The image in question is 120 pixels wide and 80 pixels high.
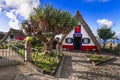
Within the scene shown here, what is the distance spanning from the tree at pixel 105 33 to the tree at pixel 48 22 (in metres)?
14.7

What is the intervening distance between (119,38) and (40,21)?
2132cm

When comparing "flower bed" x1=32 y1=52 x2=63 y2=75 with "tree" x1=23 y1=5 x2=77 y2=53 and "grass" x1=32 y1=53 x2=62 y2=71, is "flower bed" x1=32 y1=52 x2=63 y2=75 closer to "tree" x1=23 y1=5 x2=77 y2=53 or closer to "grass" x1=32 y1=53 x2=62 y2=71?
"grass" x1=32 y1=53 x2=62 y2=71

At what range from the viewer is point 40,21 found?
60.4 ft

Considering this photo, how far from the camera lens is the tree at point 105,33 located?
32.2 meters

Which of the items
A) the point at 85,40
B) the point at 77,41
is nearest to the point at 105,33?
the point at 85,40

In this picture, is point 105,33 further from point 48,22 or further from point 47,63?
point 47,63

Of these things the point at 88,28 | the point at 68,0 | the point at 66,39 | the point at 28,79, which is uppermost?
the point at 68,0

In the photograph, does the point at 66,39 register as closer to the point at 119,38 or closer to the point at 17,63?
the point at 119,38

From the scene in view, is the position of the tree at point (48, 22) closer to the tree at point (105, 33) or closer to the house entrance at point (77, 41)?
the house entrance at point (77, 41)

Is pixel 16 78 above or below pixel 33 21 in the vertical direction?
below

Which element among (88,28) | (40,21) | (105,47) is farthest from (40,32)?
(105,47)

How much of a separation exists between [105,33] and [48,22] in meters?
17.4

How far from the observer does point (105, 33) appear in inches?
1271

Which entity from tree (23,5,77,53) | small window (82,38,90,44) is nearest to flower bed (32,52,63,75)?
tree (23,5,77,53)
